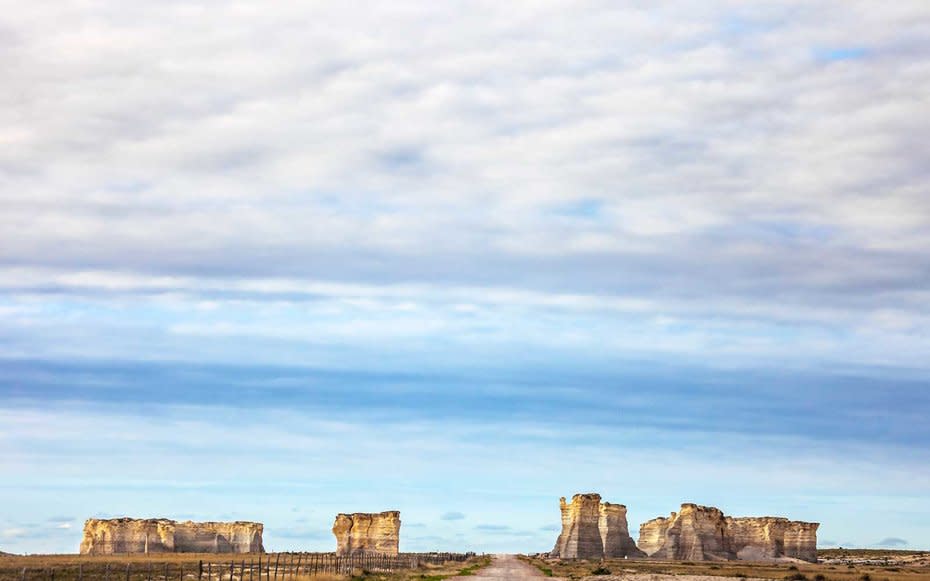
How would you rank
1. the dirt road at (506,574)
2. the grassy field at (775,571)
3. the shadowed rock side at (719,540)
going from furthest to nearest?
the shadowed rock side at (719,540) < the grassy field at (775,571) < the dirt road at (506,574)

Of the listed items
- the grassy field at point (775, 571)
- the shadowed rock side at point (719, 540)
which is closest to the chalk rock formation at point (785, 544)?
the shadowed rock side at point (719, 540)

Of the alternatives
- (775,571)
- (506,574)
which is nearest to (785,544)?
(775,571)

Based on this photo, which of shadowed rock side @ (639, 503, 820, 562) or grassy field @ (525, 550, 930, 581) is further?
shadowed rock side @ (639, 503, 820, 562)

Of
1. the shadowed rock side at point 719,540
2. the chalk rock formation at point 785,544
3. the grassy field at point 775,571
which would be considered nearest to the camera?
the grassy field at point 775,571

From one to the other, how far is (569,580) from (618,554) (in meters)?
122

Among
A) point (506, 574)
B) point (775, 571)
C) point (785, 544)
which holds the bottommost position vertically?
point (506, 574)

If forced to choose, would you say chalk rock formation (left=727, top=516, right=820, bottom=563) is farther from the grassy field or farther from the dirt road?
the dirt road

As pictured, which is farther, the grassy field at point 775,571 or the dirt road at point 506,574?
the grassy field at point 775,571

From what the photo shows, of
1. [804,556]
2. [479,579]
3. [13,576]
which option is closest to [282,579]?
[479,579]

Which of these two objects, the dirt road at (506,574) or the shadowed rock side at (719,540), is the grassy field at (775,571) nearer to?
the dirt road at (506,574)

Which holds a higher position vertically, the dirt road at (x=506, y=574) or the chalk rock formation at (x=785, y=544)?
the chalk rock formation at (x=785, y=544)

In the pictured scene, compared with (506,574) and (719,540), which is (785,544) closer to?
(719,540)

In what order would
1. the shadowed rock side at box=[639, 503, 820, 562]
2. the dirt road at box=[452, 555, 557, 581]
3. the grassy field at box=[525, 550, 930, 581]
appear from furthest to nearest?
the shadowed rock side at box=[639, 503, 820, 562] → the grassy field at box=[525, 550, 930, 581] → the dirt road at box=[452, 555, 557, 581]

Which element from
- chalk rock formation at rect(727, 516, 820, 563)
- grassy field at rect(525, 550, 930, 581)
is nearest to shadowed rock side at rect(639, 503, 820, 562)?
chalk rock formation at rect(727, 516, 820, 563)
